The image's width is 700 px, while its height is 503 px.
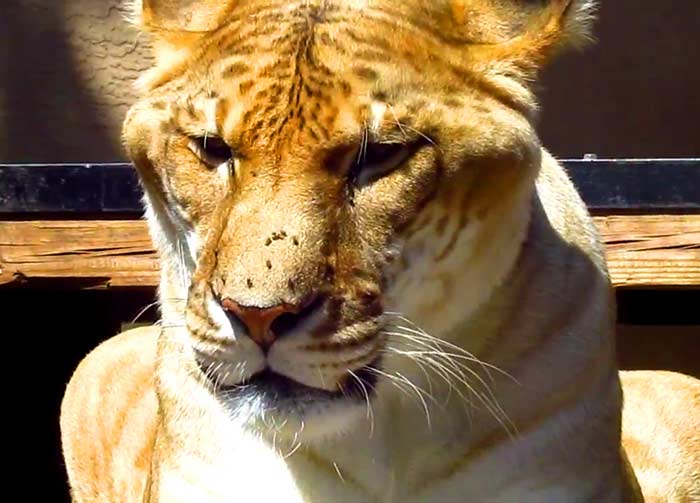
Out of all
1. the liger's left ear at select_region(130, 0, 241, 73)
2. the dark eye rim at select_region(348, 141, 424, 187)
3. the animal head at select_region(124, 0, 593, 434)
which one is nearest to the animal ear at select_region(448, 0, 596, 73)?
the animal head at select_region(124, 0, 593, 434)

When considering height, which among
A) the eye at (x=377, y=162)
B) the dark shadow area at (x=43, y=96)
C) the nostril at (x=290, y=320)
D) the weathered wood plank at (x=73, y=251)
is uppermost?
the eye at (x=377, y=162)

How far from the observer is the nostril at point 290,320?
155cm

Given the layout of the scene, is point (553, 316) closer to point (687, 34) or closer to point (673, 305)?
point (673, 305)

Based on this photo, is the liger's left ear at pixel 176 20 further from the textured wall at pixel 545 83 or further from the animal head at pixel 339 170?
the textured wall at pixel 545 83

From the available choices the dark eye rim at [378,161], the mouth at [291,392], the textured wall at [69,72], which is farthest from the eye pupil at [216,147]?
the textured wall at [69,72]

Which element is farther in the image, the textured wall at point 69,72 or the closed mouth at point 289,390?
the textured wall at point 69,72

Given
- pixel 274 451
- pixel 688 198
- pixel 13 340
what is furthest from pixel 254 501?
pixel 13 340

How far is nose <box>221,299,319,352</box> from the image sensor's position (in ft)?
5.04

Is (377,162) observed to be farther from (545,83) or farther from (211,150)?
(545,83)

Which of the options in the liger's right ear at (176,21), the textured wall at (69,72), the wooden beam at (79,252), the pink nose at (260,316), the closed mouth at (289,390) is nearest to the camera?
the pink nose at (260,316)

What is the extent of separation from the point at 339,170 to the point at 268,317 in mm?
209

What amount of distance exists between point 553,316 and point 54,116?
3.19m

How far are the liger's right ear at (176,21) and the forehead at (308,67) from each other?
0.07 metres

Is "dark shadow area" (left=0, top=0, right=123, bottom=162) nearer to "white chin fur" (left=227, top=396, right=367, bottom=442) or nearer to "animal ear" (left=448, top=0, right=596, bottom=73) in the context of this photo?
"animal ear" (left=448, top=0, right=596, bottom=73)
